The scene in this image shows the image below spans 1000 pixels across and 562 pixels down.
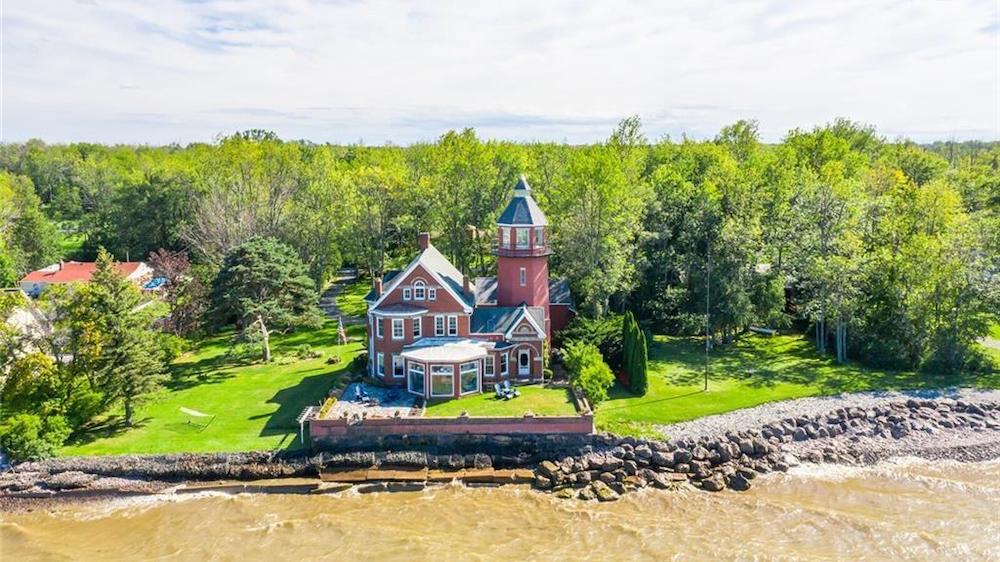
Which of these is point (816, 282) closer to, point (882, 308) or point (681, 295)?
point (882, 308)

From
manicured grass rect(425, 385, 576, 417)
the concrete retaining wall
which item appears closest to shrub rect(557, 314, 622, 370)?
manicured grass rect(425, 385, 576, 417)

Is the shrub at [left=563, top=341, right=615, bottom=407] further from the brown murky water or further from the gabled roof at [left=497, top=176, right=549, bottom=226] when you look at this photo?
the gabled roof at [left=497, top=176, right=549, bottom=226]

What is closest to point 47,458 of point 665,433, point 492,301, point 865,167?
point 492,301

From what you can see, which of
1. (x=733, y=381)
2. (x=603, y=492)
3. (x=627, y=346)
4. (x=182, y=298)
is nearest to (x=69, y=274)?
(x=182, y=298)

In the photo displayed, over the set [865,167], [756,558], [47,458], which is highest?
[865,167]

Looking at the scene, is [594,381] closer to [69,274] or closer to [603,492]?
[603,492]

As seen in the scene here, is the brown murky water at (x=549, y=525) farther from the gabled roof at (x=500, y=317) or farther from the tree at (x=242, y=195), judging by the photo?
the tree at (x=242, y=195)

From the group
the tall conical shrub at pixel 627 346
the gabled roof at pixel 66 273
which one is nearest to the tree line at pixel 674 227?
the gabled roof at pixel 66 273
